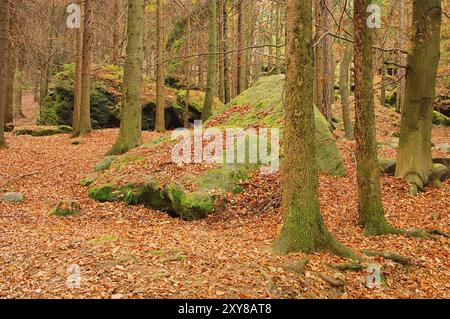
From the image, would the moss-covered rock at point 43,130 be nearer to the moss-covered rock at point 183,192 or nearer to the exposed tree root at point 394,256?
the moss-covered rock at point 183,192

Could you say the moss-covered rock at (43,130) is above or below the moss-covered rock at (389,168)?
above

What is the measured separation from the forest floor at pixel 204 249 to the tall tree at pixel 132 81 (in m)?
2.51

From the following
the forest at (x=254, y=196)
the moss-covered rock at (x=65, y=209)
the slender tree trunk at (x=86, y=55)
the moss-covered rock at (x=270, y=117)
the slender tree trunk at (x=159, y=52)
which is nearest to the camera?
the forest at (x=254, y=196)

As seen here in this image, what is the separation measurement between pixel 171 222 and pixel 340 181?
188 inches

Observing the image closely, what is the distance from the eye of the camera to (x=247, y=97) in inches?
568

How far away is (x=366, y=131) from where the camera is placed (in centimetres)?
779

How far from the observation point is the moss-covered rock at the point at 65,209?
29.7 feet

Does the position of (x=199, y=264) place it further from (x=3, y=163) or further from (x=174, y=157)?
(x=3, y=163)

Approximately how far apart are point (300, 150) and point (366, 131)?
2.03 m

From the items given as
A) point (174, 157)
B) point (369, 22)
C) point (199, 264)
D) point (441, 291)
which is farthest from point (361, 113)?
point (174, 157)

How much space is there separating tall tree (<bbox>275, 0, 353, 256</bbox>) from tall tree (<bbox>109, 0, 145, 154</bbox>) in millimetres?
8125

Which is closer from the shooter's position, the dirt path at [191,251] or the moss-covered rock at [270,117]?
the dirt path at [191,251]

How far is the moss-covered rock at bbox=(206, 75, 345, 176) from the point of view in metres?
11.6

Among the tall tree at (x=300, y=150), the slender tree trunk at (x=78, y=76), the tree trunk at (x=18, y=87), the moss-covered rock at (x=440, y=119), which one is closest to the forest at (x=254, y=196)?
the tall tree at (x=300, y=150)
